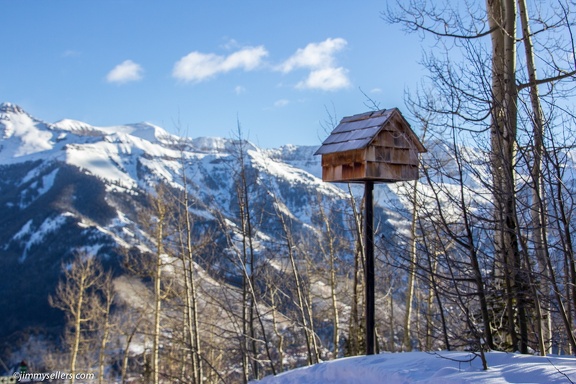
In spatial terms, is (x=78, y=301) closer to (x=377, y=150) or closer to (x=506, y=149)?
(x=377, y=150)

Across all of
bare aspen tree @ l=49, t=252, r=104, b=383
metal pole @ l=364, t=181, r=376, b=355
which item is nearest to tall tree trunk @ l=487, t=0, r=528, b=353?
metal pole @ l=364, t=181, r=376, b=355

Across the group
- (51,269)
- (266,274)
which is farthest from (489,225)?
(51,269)

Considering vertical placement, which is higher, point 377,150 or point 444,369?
point 377,150

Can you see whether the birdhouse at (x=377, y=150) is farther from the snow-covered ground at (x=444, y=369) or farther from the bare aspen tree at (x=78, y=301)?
the bare aspen tree at (x=78, y=301)

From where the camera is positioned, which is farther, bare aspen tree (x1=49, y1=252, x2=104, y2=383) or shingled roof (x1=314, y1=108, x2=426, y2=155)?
bare aspen tree (x1=49, y1=252, x2=104, y2=383)

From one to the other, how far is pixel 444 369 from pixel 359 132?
274 cm

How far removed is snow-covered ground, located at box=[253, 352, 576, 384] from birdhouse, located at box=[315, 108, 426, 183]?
1.87m

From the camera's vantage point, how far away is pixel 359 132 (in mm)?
5566

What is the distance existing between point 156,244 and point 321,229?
15.5 feet

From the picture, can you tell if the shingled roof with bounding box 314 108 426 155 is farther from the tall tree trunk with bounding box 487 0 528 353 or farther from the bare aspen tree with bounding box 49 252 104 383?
the bare aspen tree with bounding box 49 252 104 383

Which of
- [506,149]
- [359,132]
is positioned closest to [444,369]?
[506,149]

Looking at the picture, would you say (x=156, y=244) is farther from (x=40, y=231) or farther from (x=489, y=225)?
(x=40, y=231)

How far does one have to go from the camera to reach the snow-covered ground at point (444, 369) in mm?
3314

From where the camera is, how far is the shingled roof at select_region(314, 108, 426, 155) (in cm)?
536
